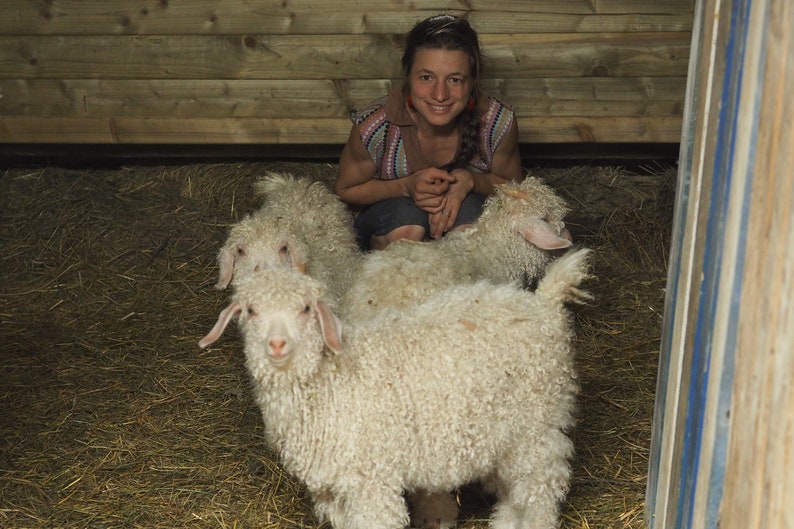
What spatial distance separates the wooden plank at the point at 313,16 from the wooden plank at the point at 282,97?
338 mm

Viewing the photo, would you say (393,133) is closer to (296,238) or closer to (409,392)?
(296,238)

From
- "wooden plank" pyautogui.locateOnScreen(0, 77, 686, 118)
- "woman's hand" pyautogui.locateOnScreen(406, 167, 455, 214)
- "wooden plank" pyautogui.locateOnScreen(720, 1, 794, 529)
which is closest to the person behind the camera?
"wooden plank" pyautogui.locateOnScreen(720, 1, 794, 529)

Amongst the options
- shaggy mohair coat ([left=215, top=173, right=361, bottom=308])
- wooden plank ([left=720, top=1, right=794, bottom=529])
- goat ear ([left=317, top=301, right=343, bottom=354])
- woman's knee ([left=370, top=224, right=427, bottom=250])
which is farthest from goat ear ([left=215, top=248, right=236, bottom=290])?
wooden plank ([left=720, top=1, right=794, bottom=529])

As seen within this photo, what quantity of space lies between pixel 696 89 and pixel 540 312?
3.23 feet

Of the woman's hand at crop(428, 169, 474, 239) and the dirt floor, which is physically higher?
the woman's hand at crop(428, 169, 474, 239)

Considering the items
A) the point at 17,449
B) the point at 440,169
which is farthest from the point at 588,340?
the point at 17,449

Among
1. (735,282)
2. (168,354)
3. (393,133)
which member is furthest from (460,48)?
(735,282)

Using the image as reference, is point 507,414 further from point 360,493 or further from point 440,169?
point 440,169

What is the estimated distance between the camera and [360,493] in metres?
3.40

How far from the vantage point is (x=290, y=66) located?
21.4 feet

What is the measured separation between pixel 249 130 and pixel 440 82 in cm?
212

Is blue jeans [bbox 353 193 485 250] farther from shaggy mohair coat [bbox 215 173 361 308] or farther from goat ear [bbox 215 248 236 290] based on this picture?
goat ear [bbox 215 248 236 290]

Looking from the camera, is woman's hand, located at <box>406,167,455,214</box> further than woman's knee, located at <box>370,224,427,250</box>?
No

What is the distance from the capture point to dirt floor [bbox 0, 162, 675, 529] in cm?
422
